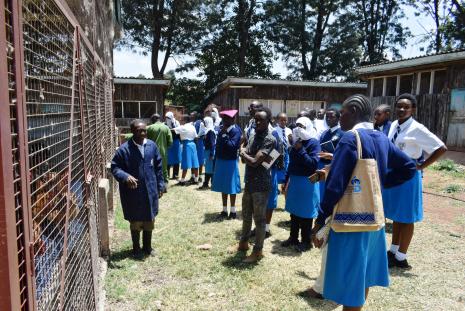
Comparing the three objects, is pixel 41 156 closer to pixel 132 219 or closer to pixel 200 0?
pixel 132 219

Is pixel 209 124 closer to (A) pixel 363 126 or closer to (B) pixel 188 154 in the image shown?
(B) pixel 188 154

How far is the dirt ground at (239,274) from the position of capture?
3.68 meters

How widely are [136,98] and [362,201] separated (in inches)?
632

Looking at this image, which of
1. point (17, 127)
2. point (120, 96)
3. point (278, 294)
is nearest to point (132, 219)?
point (278, 294)

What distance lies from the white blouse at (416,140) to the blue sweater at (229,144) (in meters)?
2.74

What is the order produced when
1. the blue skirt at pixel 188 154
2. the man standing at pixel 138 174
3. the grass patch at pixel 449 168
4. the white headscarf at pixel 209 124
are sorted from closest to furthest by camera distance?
the man standing at pixel 138 174
the white headscarf at pixel 209 124
the blue skirt at pixel 188 154
the grass patch at pixel 449 168

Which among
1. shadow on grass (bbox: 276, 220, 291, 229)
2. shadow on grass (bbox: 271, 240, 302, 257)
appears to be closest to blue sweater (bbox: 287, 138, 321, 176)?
shadow on grass (bbox: 271, 240, 302, 257)

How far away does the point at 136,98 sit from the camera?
1736 cm

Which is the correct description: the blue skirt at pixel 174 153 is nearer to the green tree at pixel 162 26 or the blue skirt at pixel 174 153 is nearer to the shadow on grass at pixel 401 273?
the shadow on grass at pixel 401 273

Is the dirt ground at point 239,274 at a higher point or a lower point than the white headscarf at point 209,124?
lower

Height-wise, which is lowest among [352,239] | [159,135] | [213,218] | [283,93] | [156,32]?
[213,218]

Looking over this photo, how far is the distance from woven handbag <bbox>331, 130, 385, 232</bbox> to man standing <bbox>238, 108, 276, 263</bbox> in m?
1.83

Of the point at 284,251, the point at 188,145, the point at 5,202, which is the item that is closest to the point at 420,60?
the point at 188,145

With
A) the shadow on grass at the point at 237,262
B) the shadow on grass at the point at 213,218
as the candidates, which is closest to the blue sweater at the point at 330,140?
the shadow on grass at the point at 237,262
